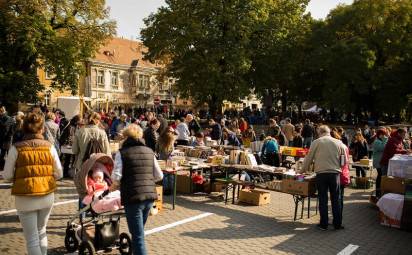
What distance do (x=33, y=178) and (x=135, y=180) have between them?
117 cm

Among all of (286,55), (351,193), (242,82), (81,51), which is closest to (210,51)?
(242,82)

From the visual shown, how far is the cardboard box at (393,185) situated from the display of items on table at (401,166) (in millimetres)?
95

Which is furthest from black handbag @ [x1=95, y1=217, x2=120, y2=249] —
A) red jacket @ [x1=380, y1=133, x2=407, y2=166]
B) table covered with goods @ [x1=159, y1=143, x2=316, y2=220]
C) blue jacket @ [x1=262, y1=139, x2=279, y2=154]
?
blue jacket @ [x1=262, y1=139, x2=279, y2=154]

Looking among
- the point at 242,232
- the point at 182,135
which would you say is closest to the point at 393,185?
the point at 242,232

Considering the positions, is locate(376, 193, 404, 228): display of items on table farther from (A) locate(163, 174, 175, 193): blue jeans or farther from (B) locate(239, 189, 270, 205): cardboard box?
(A) locate(163, 174, 175, 193): blue jeans

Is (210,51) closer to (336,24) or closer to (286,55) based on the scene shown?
(286,55)

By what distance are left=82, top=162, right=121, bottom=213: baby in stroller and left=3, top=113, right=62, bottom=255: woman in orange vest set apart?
0.93 m

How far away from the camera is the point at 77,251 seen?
668 cm

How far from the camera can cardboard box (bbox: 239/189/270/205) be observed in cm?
1076

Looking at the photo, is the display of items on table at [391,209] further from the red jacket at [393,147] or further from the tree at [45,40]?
the tree at [45,40]

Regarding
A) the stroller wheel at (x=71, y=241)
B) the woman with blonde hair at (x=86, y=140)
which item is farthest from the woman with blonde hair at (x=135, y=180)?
the woman with blonde hair at (x=86, y=140)

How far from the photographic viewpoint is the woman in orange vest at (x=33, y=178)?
17.5 feet

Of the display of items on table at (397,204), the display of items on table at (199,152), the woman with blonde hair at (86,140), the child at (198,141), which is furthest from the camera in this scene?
the child at (198,141)

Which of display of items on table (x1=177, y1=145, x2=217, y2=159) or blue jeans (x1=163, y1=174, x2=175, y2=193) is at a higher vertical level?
display of items on table (x1=177, y1=145, x2=217, y2=159)
